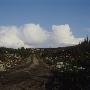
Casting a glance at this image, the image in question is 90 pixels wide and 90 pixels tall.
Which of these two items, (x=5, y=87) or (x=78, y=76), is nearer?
(x=5, y=87)

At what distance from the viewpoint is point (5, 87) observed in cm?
5544

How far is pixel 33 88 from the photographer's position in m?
55.5

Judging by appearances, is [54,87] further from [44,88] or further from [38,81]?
[38,81]

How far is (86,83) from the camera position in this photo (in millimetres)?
55562

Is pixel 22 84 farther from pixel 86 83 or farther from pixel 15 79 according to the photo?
pixel 86 83

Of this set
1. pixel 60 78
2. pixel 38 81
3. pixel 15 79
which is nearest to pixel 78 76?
pixel 60 78

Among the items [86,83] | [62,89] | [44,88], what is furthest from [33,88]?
[86,83]

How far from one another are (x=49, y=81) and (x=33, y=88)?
23.1 feet

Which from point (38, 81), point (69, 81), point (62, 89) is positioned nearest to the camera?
point (62, 89)

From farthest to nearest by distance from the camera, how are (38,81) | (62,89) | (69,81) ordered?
(38,81)
(69,81)
(62,89)

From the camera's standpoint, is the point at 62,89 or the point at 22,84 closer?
the point at 62,89

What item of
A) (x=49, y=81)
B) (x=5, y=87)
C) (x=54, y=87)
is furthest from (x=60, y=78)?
(x=5, y=87)

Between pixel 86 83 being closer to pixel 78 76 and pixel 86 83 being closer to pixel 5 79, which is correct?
pixel 78 76

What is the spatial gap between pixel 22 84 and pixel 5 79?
7847mm
